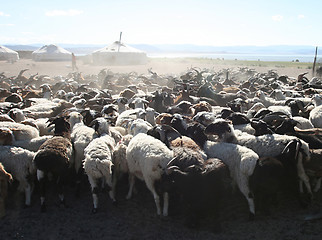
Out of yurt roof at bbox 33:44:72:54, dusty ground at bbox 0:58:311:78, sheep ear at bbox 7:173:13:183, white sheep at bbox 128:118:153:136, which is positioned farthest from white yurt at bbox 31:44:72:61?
sheep ear at bbox 7:173:13:183

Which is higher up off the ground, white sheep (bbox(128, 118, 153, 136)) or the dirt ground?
white sheep (bbox(128, 118, 153, 136))

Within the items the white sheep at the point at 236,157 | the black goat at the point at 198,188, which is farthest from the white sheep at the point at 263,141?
the black goat at the point at 198,188

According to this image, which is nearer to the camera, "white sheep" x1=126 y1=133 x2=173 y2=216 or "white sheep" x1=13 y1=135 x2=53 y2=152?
"white sheep" x1=126 y1=133 x2=173 y2=216

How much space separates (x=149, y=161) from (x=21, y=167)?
232cm

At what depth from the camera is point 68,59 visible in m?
51.4

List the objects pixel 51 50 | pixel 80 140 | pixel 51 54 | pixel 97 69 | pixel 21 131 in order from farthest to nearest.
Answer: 1. pixel 51 50
2. pixel 51 54
3. pixel 97 69
4. pixel 21 131
5. pixel 80 140

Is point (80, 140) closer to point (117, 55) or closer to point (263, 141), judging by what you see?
point (263, 141)

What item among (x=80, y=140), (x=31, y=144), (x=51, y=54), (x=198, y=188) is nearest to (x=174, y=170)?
(x=198, y=188)

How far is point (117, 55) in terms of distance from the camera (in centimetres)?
4241

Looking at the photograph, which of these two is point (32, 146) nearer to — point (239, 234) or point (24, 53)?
point (239, 234)

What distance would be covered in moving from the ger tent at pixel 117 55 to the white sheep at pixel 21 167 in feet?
124

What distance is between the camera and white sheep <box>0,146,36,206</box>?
537 centimetres

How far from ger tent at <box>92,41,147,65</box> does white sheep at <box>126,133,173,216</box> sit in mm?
38089

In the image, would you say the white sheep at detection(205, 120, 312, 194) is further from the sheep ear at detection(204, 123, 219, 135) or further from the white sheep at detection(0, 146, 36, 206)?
the white sheep at detection(0, 146, 36, 206)
